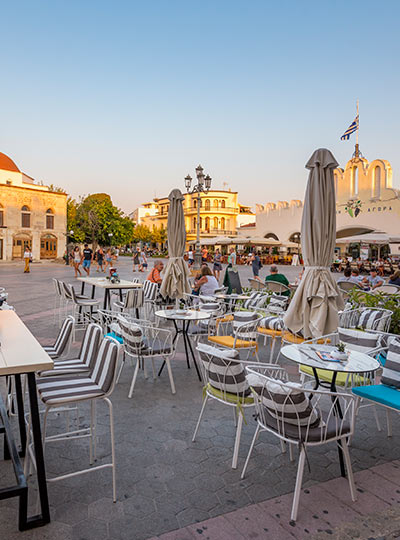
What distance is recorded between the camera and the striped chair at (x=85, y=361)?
316 centimetres

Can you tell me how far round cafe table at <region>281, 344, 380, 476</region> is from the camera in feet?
9.83

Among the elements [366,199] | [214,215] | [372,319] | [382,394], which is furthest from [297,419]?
[214,215]

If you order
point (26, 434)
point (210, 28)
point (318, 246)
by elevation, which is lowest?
point (26, 434)

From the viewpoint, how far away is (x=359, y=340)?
434cm

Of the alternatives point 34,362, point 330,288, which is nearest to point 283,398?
point 34,362

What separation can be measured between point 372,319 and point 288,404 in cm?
353

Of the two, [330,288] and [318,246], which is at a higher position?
[318,246]

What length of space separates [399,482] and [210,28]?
39.3 ft

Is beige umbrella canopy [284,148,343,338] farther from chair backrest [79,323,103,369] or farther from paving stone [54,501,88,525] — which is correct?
paving stone [54,501,88,525]

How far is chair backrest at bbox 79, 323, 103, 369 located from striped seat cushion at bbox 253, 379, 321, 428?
4.83ft

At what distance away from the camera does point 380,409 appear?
4.23 metres

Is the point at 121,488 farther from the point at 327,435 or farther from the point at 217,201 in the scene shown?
the point at 217,201

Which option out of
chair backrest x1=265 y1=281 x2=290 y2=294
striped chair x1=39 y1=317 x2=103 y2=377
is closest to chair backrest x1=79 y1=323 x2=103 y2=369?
striped chair x1=39 y1=317 x2=103 y2=377

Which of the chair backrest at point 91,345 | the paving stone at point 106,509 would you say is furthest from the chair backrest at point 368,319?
the paving stone at point 106,509
